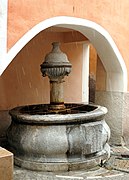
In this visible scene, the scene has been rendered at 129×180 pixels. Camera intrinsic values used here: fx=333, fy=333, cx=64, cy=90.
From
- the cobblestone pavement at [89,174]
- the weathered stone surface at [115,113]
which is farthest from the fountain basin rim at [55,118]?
the weathered stone surface at [115,113]

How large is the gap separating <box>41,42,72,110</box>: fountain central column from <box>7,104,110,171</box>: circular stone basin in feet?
3.15

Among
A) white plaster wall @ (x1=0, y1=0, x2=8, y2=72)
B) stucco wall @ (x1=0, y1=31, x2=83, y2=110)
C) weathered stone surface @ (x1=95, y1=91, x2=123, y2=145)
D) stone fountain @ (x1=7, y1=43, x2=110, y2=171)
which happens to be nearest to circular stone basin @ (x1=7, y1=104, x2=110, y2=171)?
stone fountain @ (x1=7, y1=43, x2=110, y2=171)

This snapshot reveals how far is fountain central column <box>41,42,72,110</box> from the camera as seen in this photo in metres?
6.38

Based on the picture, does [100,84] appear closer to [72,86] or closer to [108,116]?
[108,116]

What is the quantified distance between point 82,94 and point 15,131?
13.8ft

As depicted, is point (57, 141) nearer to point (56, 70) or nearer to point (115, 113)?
point (56, 70)

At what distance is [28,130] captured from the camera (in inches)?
231

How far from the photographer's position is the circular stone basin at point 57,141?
5.72 meters

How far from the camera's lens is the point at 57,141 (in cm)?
569

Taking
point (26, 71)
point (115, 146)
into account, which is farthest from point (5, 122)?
point (115, 146)

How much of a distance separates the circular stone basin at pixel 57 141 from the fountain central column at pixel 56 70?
96 cm

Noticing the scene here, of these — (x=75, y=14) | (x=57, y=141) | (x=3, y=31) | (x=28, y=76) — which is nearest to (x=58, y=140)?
(x=57, y=141)

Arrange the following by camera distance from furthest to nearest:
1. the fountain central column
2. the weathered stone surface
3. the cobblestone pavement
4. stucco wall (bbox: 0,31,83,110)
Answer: stucco wall (bbox: 0,31,83,110), the weathered stone surface, the fountain central column, the cobblestone pavement

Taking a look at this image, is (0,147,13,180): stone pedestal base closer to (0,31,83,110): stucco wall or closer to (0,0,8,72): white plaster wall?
(0,0,8,72): white plaster wall
